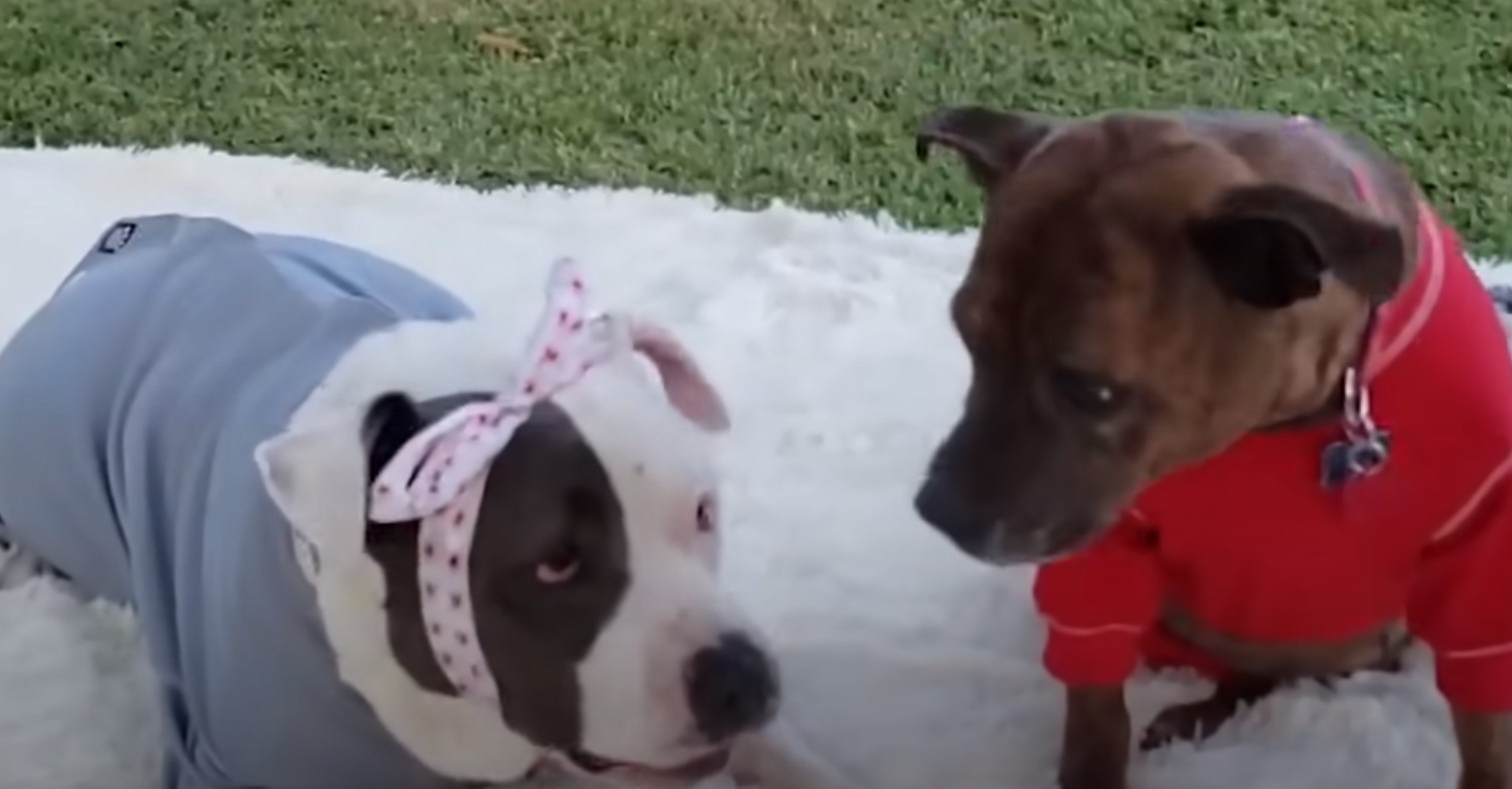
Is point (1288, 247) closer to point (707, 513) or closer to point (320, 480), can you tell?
point (707, 513)

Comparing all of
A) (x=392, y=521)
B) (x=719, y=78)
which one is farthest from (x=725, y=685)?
(x=719, y=78)

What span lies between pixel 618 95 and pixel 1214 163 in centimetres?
119

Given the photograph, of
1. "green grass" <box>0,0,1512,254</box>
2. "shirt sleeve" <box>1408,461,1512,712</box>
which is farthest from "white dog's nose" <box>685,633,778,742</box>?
"green grass" <box>0,0,1512,254</box>

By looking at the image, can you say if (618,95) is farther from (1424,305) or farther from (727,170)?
(1424,305)

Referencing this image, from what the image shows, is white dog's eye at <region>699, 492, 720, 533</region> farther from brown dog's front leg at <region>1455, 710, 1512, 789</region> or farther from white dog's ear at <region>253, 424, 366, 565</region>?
brown dog's front leg at <region>1455, 710, 1512, 789</region>

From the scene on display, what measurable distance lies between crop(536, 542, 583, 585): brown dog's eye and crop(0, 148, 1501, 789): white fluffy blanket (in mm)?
327

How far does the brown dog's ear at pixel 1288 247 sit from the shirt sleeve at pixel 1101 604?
0.64 feet

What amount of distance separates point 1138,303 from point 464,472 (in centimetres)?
34

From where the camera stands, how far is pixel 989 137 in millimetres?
1221

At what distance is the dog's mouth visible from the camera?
1.23 meters

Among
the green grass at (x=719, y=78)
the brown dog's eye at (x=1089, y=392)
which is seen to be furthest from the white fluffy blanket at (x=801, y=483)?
the brown dog's eye at (x=1089, y=392)

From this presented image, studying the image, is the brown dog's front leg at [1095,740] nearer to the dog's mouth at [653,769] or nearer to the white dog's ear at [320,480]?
the dog's mouth at [653,769]

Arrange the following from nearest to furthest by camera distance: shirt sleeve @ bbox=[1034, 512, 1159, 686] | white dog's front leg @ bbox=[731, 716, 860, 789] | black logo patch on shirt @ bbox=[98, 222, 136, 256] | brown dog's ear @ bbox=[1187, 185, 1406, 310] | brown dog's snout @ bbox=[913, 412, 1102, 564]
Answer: brown dog's ear @ bbox=[1187, 185, 1406, 310] < brown dog's snout @ bbox=[913, 412, 1102, 564] < shirt sleeve @ bbox=[1034, 512, 1159, 686] < white dog's front leg @ bbox=[731, 716, 860, 789] < black logo patch on shirt @ bbox=[98, 222, 136, 256]

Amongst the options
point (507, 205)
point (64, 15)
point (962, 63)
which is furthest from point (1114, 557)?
point (64, 15)
